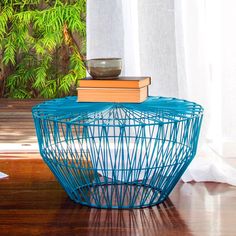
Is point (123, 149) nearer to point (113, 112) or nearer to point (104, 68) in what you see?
point (113, 112)

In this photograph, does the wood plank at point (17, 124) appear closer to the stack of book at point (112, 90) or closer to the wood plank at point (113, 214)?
the wood plank at point (113, 214)

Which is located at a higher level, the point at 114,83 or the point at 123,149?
the point at 114,83

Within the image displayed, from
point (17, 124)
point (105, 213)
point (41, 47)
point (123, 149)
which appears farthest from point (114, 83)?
point (41, 47)

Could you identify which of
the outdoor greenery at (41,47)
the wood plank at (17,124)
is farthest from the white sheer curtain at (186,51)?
the outdoor greenery at (41,47)

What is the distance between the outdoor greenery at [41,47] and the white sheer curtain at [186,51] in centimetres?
152

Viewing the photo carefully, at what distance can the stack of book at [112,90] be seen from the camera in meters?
1.96

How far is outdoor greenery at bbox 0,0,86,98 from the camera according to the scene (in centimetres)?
388

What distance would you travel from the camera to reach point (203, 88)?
7.45 feet

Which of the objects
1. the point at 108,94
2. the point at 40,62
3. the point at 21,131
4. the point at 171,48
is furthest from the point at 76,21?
the point at 108,94

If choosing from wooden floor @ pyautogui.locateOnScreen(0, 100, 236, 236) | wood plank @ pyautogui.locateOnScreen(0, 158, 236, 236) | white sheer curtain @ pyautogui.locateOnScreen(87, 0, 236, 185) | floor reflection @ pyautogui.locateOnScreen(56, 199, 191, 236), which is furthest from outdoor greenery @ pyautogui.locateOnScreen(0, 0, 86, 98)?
floor reflection @ pyautogui.locateOnScreen(56, 199, 191, 236)

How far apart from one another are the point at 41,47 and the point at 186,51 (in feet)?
6.04

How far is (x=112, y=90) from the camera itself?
1.97 meters

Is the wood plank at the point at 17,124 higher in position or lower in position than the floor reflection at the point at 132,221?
higher

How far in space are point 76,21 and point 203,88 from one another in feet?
5.58
